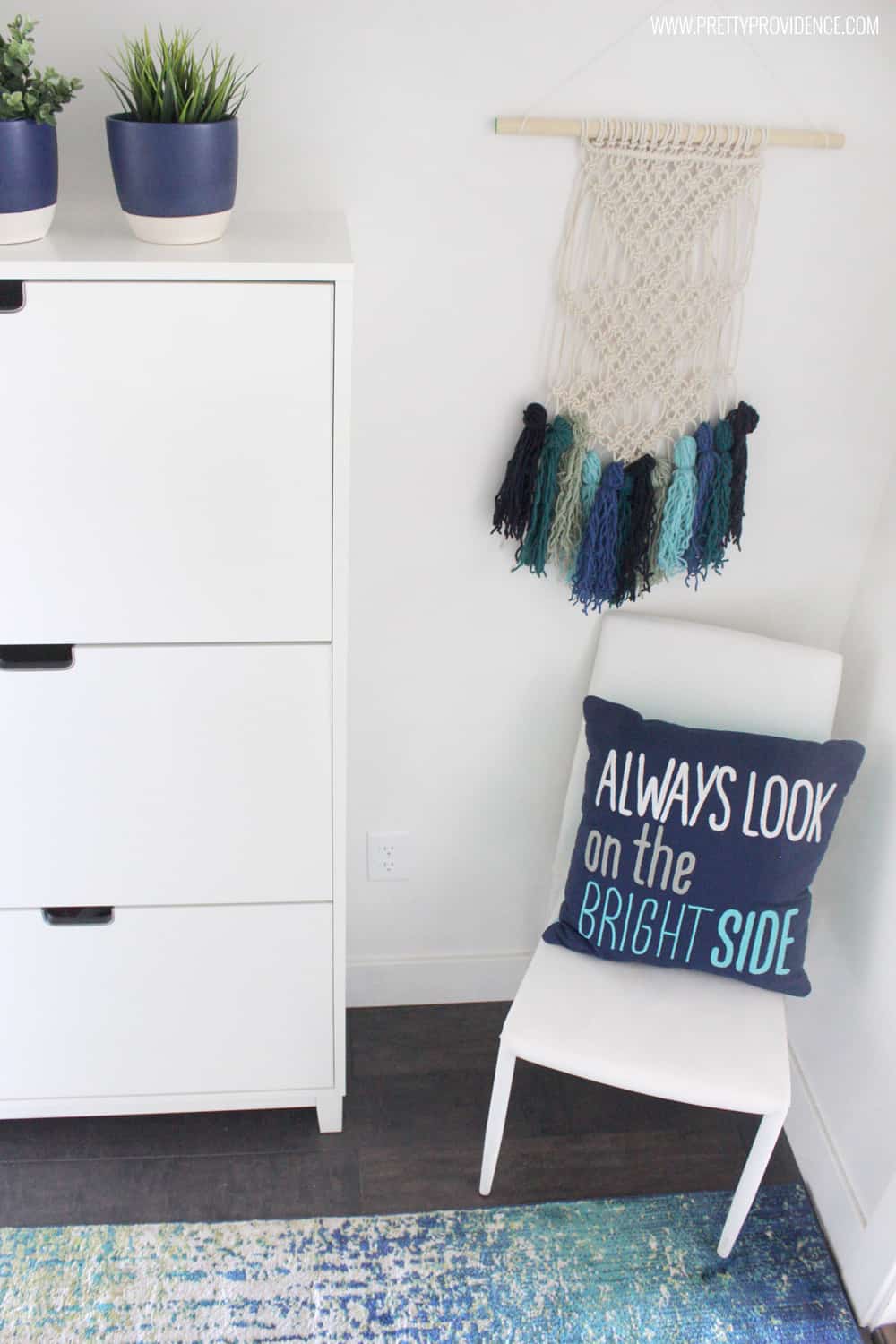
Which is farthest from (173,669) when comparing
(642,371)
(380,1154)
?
(380,1154)

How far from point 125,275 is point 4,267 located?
114mm

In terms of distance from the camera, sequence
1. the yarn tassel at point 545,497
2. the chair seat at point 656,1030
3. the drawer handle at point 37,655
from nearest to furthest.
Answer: the drawer handle at point 37,655 → the chair seat at point 656,1030 → the yarn tassel at point 545,497

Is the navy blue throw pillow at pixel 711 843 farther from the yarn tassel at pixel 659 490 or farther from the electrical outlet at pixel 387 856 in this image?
the electrical outlet at pixel 387 856

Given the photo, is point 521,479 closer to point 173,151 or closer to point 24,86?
point 173,151

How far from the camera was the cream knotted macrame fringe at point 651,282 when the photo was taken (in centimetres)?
136

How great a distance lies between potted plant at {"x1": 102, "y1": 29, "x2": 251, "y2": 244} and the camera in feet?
3.66

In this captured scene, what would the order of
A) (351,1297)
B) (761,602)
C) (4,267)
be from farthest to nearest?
(761,602)
(351,1297)
(4,267)

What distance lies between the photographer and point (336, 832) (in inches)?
55.7

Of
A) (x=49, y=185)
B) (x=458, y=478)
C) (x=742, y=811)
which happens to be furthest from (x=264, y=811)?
(x=49, y=185)

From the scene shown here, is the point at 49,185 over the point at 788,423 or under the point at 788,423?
over

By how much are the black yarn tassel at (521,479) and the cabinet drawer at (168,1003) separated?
0.59 metres

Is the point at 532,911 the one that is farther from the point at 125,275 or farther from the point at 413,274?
the point at 125,275

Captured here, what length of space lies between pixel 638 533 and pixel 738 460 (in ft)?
0.55

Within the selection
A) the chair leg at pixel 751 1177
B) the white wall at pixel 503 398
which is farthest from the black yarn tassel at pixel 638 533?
the chair leg at pixel 751 1177
